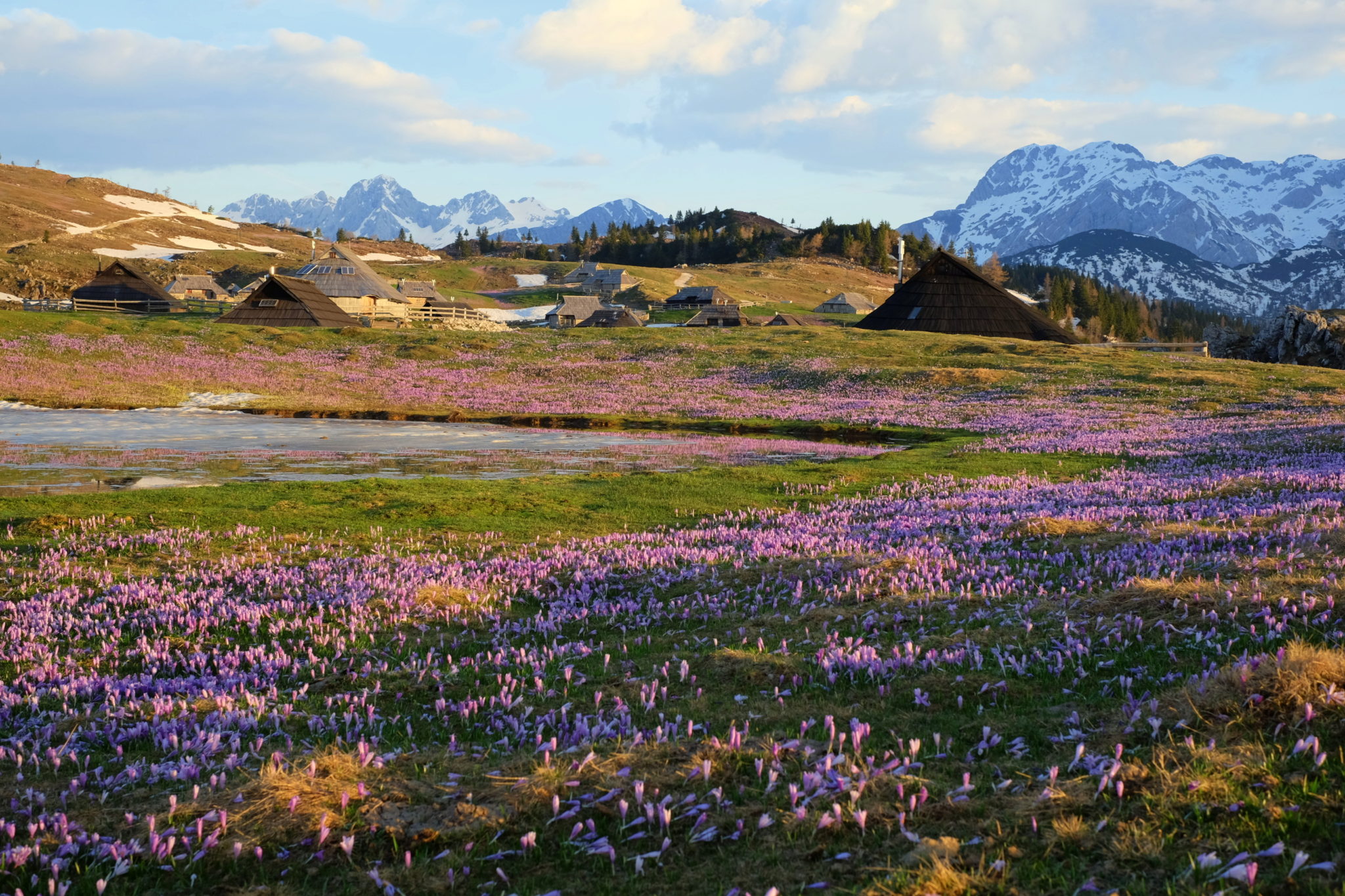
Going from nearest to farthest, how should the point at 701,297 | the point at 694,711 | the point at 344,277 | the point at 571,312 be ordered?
the point at 694,711 < the point at 344,277 < the point at 571,312 < the point at 701,297

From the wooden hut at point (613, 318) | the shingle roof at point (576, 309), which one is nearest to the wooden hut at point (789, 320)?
the wooden hut at point (613, 318)

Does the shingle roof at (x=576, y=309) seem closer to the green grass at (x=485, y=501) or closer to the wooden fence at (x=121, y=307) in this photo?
the wooden fence at (x=121, y=307)

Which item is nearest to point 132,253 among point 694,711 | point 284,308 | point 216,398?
point 284,308

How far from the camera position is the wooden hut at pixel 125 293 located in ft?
373

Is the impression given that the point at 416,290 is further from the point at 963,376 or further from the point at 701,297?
the point at 963,376

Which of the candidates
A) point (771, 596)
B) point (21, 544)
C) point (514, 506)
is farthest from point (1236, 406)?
point (21, 544)

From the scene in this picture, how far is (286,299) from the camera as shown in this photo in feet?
309

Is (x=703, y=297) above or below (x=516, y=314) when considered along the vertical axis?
above

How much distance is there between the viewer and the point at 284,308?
93.8 meters

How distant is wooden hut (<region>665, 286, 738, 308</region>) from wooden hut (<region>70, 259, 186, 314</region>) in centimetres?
7657

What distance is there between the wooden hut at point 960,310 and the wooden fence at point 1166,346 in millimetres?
4918

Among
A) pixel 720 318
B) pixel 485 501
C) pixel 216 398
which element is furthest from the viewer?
pixel 720 318

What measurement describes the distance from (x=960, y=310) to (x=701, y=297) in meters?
73.3

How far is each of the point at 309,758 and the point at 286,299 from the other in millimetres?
96894
